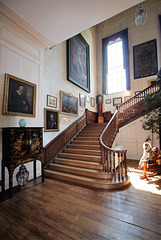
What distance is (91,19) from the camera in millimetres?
3305

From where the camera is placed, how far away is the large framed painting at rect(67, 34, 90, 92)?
6.14 metres

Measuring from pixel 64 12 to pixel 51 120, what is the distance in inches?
130

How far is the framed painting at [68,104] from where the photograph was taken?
5.41 metres

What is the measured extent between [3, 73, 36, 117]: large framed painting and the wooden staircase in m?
1.99

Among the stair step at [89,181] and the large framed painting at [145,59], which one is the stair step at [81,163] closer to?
the stair step at [89,181]

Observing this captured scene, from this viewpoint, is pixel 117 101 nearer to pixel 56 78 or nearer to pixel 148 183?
pixel 56 78

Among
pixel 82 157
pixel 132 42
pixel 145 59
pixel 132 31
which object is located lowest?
pixel 82 157

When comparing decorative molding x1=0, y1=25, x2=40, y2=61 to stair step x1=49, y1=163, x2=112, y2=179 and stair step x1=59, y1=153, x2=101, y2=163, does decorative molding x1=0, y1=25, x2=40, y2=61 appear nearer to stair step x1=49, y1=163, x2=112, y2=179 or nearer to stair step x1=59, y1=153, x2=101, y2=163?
stair step x1=59, y1=153, x2=101, y2=163

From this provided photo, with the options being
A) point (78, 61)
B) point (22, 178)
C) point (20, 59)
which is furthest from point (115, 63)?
point (22, 178)

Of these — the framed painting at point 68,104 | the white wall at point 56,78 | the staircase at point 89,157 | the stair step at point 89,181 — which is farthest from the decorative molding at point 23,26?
the stair step at point 89,181

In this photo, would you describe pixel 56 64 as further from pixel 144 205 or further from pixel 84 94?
pixel 144 205

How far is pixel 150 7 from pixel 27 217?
12772mm

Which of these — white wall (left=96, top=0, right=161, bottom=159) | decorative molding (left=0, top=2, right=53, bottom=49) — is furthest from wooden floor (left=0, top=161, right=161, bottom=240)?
decorative molding (left=0, top=2, right=53, bottom=49)

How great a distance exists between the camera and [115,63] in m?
9.39
